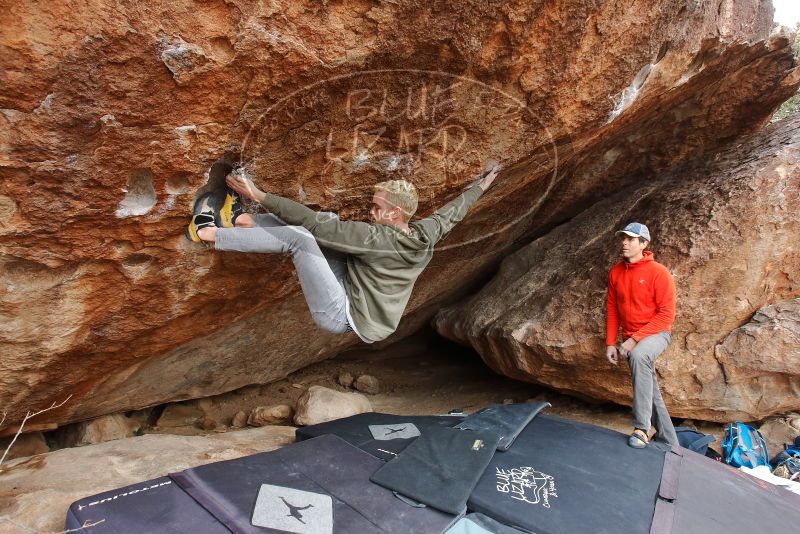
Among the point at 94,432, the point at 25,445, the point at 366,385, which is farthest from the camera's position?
the point at 366,385

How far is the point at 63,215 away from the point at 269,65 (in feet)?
4.19

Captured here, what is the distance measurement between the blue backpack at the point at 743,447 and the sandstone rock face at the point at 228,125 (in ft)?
9.30

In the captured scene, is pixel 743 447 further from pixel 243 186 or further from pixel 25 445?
pixel 25 445

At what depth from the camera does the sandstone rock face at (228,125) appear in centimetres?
231

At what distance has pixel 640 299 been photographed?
13.5ft

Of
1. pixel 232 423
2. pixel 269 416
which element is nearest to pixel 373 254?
pixel 269 416

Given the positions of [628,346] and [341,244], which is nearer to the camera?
[341,244]

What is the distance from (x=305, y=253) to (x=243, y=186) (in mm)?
542

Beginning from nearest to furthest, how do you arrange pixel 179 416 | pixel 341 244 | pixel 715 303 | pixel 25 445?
1. pixel 341 244
2. pixel 25 445
3. pixel 715 303
4. pixel 179 416

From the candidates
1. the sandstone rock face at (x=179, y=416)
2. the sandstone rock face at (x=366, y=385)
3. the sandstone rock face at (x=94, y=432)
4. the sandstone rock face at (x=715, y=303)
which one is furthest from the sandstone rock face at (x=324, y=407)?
the sandstone rock face at (x=715, y=303)

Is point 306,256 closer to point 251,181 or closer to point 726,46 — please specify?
point 251,181

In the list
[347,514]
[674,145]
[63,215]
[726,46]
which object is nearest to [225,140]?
[63,215]

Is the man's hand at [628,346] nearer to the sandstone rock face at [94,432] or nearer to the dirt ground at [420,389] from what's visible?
the dirt ground at [420,389]

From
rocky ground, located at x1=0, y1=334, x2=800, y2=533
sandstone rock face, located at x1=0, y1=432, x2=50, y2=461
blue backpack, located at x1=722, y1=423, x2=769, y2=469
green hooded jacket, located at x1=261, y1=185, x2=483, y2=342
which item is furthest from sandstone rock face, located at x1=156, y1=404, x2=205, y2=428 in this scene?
blue backpack, located at x1=722, y1=423, x2=769, y2=469
